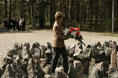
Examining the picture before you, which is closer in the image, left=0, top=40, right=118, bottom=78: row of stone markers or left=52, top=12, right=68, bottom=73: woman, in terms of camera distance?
left=0, top=40, right=118, bottom=78: row of stone markers

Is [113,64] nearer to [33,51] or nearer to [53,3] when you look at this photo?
[33,51]

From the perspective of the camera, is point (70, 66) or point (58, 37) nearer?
point (70, 66)

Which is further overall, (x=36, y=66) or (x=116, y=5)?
(x=116, y=5)

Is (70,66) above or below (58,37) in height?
below

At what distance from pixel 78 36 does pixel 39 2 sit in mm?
34233

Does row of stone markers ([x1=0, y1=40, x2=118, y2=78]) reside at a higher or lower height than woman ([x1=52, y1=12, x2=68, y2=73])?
lower

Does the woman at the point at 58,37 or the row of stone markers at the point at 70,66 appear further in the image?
the woman at the point at 58,37

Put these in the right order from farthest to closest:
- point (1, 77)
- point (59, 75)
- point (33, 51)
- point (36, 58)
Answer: point (33, 51) < point (36, 58) < point (1, 77) < point (59, 75)

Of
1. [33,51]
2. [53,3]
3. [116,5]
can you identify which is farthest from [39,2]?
[33,51]

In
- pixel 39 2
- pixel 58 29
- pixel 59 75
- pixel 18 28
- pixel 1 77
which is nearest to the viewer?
pixel 59 75

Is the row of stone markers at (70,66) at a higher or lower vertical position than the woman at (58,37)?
lower

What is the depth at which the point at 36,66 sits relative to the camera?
21.3ft

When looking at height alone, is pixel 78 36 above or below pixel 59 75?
above

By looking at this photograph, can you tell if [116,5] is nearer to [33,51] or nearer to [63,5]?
[63,5]
